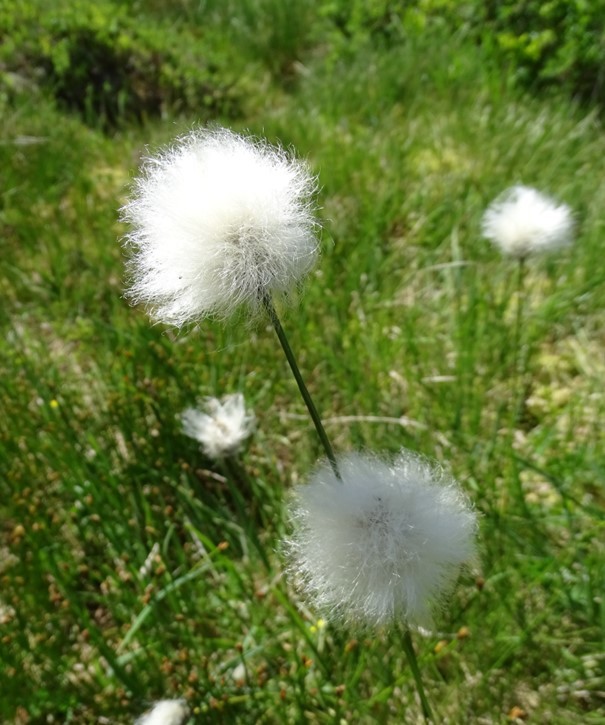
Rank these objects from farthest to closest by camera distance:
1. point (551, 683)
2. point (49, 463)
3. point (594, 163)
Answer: point (594, 163), point (49, 463), point (551, 683)

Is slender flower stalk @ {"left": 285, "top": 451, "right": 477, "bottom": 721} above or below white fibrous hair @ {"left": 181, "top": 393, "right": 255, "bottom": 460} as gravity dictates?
above

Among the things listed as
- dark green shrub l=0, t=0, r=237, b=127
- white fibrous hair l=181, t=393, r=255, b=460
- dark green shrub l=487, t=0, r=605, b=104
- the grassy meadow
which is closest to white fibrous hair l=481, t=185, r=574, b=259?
the grassy meadow

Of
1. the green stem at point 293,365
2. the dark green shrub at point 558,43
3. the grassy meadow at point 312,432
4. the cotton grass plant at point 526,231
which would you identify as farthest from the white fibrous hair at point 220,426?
the dark green shrub at point 558,43

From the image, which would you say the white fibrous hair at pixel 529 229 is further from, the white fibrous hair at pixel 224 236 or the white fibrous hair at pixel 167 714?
the white fibrous hair at pixel 167 714

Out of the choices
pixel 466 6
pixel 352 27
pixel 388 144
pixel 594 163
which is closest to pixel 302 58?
pixel 352 27

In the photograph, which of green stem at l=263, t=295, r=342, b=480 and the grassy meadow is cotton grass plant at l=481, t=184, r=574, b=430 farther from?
green stem at l=263, t=295, r=342, b=480

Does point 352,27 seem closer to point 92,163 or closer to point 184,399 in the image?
point 92,163

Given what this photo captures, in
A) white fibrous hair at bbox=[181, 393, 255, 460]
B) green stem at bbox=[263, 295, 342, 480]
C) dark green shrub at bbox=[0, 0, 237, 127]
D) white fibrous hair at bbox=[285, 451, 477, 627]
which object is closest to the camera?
green stem at bbox=[263, 295, 342, 480]
